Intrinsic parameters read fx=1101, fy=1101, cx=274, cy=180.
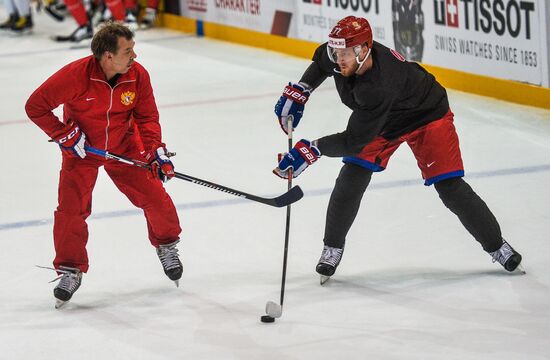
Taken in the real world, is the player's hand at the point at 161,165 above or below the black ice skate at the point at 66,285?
above

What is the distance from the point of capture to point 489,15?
785 centimetres

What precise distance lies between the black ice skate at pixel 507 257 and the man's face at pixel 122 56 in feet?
5.45

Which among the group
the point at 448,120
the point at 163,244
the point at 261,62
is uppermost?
the point at 448,120

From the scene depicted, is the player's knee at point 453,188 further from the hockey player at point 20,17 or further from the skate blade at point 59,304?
the hockey player at point 20,17

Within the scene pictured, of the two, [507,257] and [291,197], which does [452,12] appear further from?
[291,197]

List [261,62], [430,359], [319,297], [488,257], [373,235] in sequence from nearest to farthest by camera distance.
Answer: [430,359] → [319,297] → [488,257] → [373,235] → [261,62]

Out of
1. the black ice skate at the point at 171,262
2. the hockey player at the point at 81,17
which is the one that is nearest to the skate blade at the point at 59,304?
the black ice skate at the point at 171,262

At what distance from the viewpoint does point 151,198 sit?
4.43 m

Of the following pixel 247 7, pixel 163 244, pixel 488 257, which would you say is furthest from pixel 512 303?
pixel 247 7

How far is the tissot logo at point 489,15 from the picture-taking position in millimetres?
7539

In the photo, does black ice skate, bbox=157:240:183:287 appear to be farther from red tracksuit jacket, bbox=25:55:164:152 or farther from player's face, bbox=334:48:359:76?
player's face, bbox=334:48:359:76

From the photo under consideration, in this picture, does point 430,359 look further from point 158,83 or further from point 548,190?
point 158,83

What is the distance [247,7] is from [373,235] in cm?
670

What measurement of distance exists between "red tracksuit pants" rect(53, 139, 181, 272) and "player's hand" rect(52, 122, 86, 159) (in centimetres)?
12
